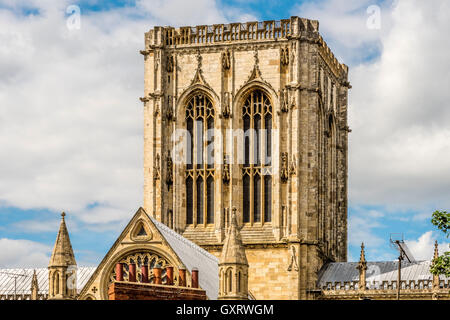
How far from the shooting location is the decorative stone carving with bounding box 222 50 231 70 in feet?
272

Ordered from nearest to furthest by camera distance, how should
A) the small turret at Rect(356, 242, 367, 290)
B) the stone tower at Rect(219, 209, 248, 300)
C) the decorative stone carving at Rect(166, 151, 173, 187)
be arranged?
the stone tower at Rect(219, 209, 248, 300), the small turret at Rect(356, 242, 367, 290), the decorative stone carving at Rect(166, 151, 173, 187)

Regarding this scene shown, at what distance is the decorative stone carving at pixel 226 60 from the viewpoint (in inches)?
3260

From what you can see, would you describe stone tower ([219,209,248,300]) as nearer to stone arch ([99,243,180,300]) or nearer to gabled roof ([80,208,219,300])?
gabled roof ([80,208,219,300])

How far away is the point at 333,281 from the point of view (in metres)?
81.6

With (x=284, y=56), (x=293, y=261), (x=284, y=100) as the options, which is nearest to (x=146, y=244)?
(x=293, y=261)

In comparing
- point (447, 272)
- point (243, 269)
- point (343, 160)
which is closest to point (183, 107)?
point (343, 160)

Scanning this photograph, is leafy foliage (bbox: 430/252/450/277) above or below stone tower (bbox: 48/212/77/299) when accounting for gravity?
below

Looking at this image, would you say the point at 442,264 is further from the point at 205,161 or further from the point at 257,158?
the point at 205,161

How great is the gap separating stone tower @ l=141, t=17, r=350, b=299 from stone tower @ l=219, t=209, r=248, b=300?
20776 mm

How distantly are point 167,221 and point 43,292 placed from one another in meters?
9.45

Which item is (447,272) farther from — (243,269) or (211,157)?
(211,157)

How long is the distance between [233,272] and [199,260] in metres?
9.22

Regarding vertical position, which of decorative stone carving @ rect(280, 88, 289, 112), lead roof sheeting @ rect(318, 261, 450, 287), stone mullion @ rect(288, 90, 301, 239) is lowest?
lead roof sheeting @ rect(318, 261, 450, 287)

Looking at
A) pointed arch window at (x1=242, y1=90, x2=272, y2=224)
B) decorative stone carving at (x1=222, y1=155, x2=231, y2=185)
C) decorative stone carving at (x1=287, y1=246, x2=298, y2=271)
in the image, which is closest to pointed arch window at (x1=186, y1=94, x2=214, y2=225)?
decorative stone carving at (x1=222, y1=155, x2=231, y2=185)
